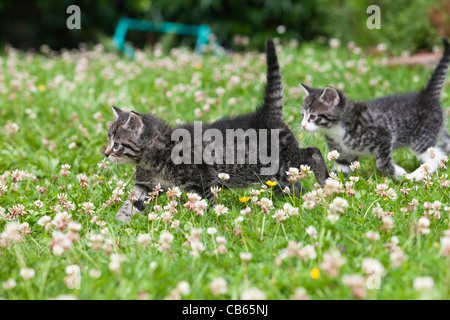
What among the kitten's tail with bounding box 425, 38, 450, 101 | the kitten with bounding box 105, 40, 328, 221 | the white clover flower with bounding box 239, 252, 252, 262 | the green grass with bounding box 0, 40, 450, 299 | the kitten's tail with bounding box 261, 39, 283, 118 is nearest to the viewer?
the green grass with bounding box 0, 40, 450, 299

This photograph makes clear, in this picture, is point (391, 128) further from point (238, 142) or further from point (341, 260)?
point (341, 260)

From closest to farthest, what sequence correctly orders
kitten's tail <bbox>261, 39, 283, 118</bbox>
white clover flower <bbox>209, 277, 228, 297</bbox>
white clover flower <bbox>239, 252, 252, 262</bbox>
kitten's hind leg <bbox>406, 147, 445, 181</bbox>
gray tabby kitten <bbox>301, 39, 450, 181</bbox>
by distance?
white clover flower <bbox>209, 277, 228, 297</bbox> → white clover flower <bbox>239, 252, 252, 262</bbox> → kitten's hind leg <bbox>406, 147, 445, 181</bbox> → kitten's tail <bbox>261, 39, 283, 118</bbox> → gray tabby kitten <bbox>301, 39, 450, 181</bbox>

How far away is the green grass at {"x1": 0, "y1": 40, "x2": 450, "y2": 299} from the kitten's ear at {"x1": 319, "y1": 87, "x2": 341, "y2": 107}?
1.66 feet

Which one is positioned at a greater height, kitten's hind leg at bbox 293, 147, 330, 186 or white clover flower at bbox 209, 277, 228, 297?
kitten's hind leg at bbox 293, 147, 330, 186

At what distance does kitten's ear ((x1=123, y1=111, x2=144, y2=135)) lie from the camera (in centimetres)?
448

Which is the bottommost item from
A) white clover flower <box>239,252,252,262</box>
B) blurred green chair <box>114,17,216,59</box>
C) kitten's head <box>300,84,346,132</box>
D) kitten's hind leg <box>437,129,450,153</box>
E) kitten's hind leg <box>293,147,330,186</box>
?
white clover flower <box>239,252,252,262</box>

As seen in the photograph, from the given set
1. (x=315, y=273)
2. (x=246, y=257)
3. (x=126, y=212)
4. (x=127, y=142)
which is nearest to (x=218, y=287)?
(x=246, y=257)

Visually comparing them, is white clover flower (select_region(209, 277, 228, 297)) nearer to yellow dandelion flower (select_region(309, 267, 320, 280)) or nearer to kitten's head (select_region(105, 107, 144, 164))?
yellow dandelion flower (select_region(309, 267, 320, 280))

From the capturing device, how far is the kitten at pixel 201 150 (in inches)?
176

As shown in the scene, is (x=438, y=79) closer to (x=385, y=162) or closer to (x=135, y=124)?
(x=385, y=162)

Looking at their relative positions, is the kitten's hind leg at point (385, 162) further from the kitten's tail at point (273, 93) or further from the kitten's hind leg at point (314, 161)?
the kitten's tail at point (273, 93)

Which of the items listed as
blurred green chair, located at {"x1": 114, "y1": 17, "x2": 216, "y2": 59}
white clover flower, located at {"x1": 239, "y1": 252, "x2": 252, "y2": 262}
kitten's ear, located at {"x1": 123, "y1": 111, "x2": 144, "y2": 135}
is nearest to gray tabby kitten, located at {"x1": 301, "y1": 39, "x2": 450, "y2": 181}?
kitten's ear, located at {"x1": 123, "y1": 111, "x2": 144, "y2": 135}

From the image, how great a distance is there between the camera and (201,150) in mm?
4492

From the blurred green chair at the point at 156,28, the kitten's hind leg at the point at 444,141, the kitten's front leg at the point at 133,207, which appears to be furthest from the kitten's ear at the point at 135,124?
the blurred green chair at the point at 156,28
